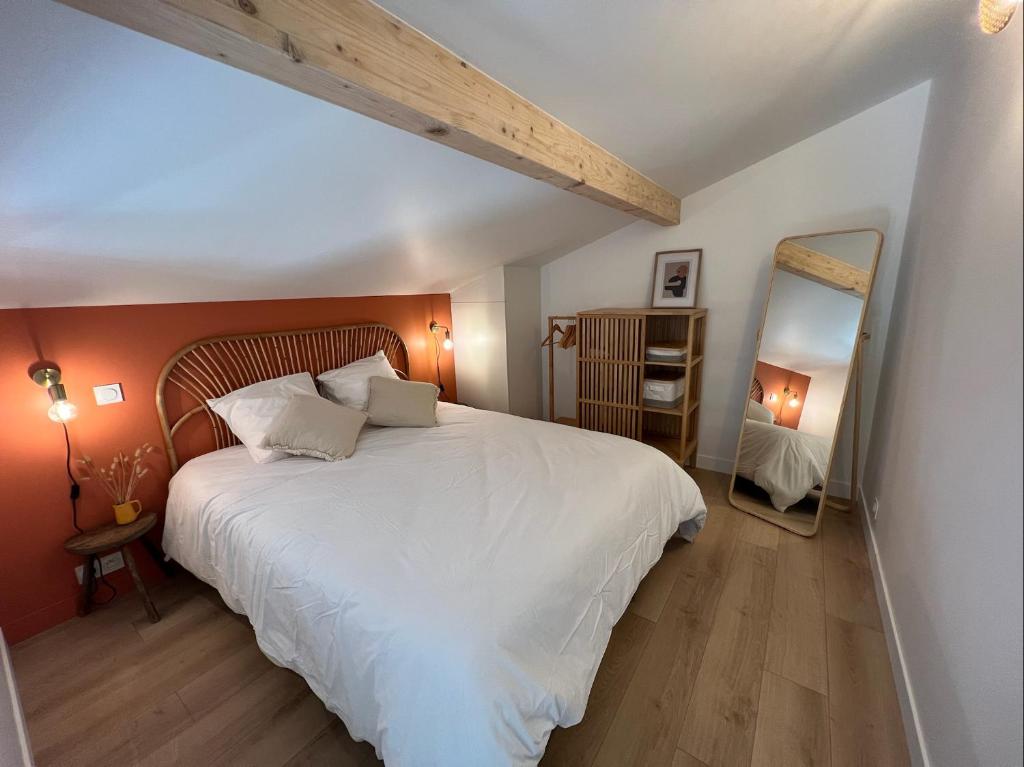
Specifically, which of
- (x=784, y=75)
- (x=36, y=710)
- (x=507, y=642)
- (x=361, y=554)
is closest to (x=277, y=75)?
(x=361, y=554)

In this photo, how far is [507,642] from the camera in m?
1.07

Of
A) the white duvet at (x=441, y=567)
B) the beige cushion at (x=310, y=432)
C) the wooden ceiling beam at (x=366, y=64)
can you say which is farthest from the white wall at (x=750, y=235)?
the beige cushion at (x=310, y=432)

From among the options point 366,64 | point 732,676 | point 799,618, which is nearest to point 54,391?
point 366,64

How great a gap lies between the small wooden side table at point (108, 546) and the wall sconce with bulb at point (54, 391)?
0.56m

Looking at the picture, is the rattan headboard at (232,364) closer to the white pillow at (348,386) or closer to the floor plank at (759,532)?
the white pillow at (348,386)

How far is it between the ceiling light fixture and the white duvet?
179 centimetres

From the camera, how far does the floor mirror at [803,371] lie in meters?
2.34

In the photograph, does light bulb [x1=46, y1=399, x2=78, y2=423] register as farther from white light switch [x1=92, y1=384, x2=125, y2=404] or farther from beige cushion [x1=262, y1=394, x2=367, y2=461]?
beige cushion [x1=262, y1=394, x2=367, y2=461]

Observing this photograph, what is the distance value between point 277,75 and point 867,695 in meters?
2.61

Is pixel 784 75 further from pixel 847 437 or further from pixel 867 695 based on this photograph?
pixel 867 695

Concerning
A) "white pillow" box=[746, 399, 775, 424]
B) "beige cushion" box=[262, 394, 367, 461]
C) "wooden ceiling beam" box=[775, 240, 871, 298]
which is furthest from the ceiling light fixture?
"beige cushion" box=[262, 394, 367, 461]

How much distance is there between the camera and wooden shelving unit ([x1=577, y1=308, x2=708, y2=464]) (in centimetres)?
292

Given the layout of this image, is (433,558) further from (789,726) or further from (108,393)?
(108,393)

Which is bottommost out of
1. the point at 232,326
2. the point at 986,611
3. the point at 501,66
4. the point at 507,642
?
the point at 507,642
